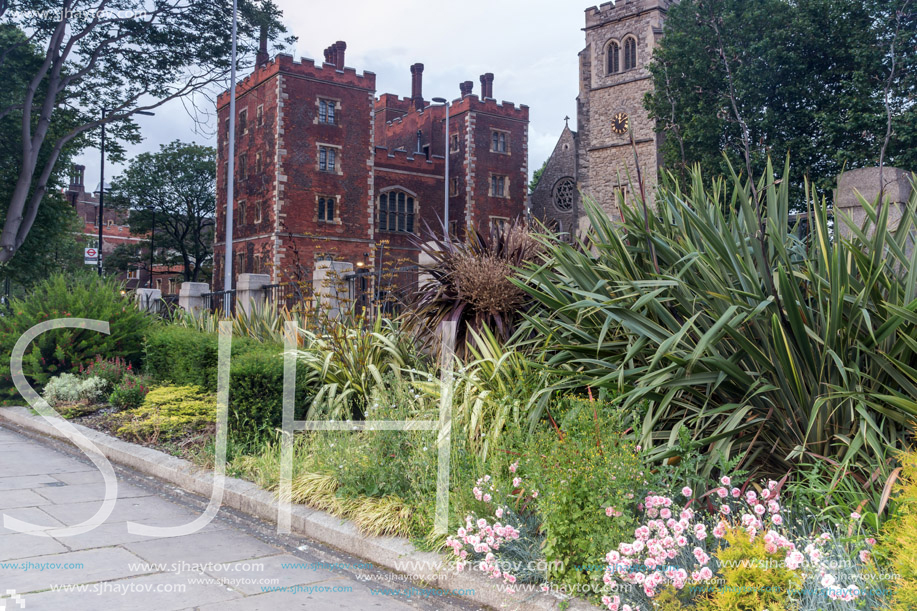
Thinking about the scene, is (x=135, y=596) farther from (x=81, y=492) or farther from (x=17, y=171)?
(x=17, y=171)

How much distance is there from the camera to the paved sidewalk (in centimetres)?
379

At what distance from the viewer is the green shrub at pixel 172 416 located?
7812 mm

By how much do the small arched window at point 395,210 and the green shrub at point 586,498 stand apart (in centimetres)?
4231

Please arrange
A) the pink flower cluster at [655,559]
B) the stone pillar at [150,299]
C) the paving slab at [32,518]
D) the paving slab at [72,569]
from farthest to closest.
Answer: the stone pillar at [150,299] → the paving slab at [32,518] → the paving slab at [72,569] → the pink flower cluster at [655,559]

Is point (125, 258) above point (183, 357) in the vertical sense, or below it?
above

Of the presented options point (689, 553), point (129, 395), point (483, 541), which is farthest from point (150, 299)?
point (689, 553)

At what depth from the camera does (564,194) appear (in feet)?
171

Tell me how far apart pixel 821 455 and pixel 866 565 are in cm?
92

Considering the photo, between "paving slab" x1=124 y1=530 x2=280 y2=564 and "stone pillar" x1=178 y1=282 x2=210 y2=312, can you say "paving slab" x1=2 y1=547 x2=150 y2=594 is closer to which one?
"paving slab" x1=124 y1=530 x2=280 y2=564

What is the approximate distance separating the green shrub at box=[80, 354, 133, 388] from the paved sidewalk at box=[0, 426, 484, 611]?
4.61m

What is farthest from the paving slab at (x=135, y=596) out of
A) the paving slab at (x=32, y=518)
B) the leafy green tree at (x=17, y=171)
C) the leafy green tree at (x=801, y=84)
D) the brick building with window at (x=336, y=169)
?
the brick building with window at (x=336, y=169)

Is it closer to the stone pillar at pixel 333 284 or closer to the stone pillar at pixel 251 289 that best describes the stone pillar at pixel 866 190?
the stone pillar at pixel 333 284

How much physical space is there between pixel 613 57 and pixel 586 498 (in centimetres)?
4691

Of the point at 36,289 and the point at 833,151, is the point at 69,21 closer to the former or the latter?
the point at 36,289
